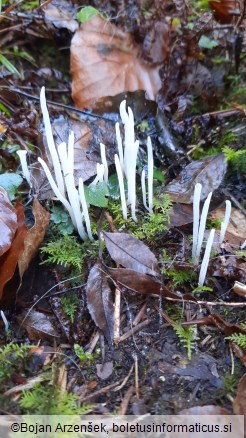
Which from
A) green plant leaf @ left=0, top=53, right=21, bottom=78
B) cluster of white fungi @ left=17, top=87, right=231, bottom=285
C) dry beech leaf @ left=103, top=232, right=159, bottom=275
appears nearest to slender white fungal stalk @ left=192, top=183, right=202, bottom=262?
cluster of white fungi @ left=17, top=87, right=231, bottom=285

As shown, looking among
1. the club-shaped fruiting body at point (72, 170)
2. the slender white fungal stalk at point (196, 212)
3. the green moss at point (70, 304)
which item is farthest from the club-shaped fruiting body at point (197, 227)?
the green moss at point (70, 304)

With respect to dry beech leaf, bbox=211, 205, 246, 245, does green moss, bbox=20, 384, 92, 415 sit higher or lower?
lower

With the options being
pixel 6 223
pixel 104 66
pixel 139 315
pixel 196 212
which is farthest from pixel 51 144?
pixel 104 66

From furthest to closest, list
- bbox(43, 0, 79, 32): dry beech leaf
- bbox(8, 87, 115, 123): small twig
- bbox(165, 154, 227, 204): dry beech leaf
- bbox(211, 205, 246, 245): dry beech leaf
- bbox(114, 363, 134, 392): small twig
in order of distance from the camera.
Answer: bbox(43, 0, 79, 32): dry beech leaf, bbox(8, 87, 115, 123): small twig, bbox(165, 154, 227, 204): dry beech leaf, bbox(211, 205, 246, 245): dry beech leaf, bbox(114, 363, 134, 392): small twig

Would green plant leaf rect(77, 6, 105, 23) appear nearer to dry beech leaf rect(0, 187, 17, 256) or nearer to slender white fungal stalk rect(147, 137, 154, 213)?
slender white fungal stalk rect(147, 137, 154, 213)

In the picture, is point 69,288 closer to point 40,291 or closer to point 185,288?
point 40,291

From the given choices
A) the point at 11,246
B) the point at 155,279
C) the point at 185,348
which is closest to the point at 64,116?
the point at 11,246
